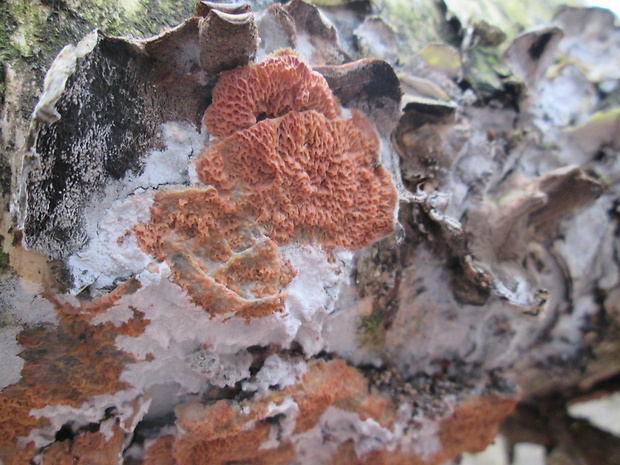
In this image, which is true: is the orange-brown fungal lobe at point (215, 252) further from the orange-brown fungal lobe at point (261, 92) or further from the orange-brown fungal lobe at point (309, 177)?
the orange-brown fungal lobe at point (261, 92)

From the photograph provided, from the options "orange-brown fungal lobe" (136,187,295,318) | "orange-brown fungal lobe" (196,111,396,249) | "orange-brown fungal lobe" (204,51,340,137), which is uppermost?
"orange-brown fungal lobe" (204,51,340,137)

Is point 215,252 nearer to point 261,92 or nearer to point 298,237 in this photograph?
point 298,237

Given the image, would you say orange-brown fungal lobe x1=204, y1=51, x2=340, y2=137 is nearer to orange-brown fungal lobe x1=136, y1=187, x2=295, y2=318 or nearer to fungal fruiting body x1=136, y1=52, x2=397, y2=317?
fungal fruiting body x1=136, y1=52, x2=397, y2=317

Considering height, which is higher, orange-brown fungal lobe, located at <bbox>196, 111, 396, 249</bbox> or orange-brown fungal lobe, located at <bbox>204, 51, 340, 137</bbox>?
orange-brown fungal lobe, located at <bbox>204, 51, 340, 137</bbox>

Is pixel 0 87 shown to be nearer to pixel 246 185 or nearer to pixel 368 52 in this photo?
pixel 246 185

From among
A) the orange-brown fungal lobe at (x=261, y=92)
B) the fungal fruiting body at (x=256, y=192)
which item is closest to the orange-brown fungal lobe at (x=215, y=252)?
the fungal fruiting body at (x=256, y=192)

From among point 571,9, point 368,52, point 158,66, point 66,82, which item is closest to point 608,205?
point 571,9

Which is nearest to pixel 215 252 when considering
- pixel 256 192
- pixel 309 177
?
pixel 256 192

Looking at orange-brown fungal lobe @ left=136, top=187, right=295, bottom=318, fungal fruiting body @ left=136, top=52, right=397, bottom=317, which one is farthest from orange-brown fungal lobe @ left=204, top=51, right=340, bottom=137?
orange-brown fungal lobe @ left=136, top=187, right=295, bottom=318
